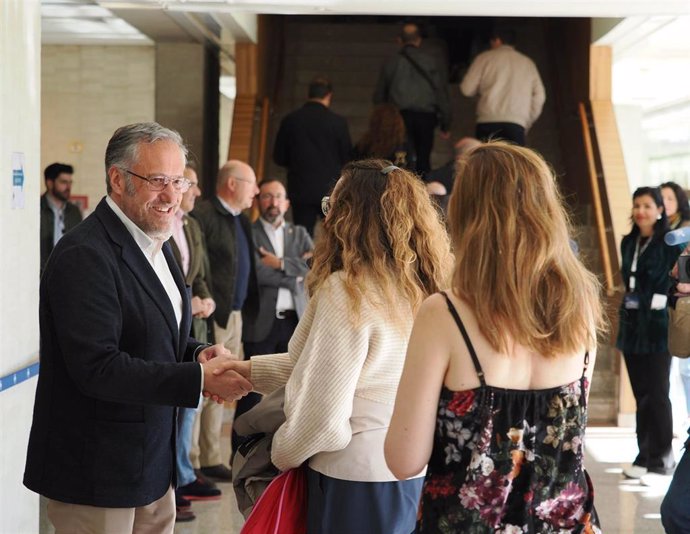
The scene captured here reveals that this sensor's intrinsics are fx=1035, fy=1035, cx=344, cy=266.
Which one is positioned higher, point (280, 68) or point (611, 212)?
point (280, 68)

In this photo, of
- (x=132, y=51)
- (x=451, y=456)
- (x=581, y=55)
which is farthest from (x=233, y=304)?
(x=132, y=51)

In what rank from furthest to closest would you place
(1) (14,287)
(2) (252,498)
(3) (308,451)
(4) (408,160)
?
1. (4) (408,160)
2. (1) (14,287)
3. (2) (252,498)
4. (3) (308,451)

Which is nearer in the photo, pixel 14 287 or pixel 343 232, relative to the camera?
pixel 343 232

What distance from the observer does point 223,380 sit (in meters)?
2.69

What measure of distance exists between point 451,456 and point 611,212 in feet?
25.0

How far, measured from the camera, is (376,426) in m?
2.62

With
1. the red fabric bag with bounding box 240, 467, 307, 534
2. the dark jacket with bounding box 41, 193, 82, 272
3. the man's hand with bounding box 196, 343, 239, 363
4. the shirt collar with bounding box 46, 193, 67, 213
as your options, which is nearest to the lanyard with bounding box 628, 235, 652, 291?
the man's hand with bounding box 196, 343, 239, 363

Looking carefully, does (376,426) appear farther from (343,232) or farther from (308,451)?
(343,232)

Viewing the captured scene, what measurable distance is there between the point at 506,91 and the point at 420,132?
2.86ft

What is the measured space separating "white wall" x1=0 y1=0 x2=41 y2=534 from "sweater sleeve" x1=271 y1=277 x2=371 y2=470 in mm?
1832

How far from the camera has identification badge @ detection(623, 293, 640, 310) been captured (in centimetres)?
666

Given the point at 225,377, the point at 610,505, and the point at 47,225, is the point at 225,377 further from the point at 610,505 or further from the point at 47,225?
the point at 47,225

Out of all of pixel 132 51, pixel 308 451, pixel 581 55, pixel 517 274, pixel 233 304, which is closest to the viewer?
pixel 517 274

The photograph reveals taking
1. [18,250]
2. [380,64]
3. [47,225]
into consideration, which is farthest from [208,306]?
[380,64]
